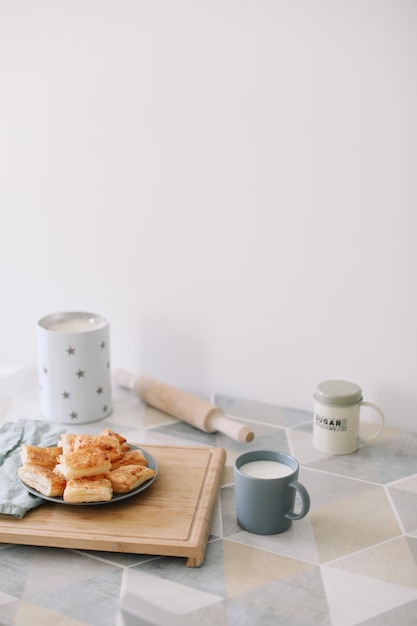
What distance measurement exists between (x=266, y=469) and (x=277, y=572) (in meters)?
0.16

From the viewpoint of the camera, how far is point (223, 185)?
4.69ft

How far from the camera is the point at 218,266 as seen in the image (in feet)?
4.85

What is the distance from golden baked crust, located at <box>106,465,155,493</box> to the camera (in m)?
1.07

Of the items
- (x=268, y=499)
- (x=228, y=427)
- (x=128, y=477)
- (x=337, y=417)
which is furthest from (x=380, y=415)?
(x=128, y=477)

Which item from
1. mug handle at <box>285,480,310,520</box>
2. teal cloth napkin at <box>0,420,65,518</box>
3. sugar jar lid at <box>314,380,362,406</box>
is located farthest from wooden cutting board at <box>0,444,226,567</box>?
sugar jar lid at <box>314,380,362,406</box>

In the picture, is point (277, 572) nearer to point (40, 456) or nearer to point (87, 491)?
point (87, 491)

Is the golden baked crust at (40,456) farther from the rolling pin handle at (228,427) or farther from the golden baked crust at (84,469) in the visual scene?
the rolling pin handle at (228,427)

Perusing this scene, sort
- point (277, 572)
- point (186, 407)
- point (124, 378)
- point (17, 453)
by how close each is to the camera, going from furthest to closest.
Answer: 1. point (124, 378)
2. point (186, 407)
3. point (17, 453)
4. point (277, 572)

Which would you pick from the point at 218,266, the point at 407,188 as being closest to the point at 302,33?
the point at 407,188

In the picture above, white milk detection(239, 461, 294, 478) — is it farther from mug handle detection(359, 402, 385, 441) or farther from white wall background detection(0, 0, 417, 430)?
white wall background detection(0, 0, 417, 430)

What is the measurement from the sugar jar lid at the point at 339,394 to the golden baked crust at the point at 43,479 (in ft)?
1.46

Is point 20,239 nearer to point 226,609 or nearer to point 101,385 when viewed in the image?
point 101,385

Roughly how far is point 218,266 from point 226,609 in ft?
2.37

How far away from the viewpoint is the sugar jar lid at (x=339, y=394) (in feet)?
4.16
